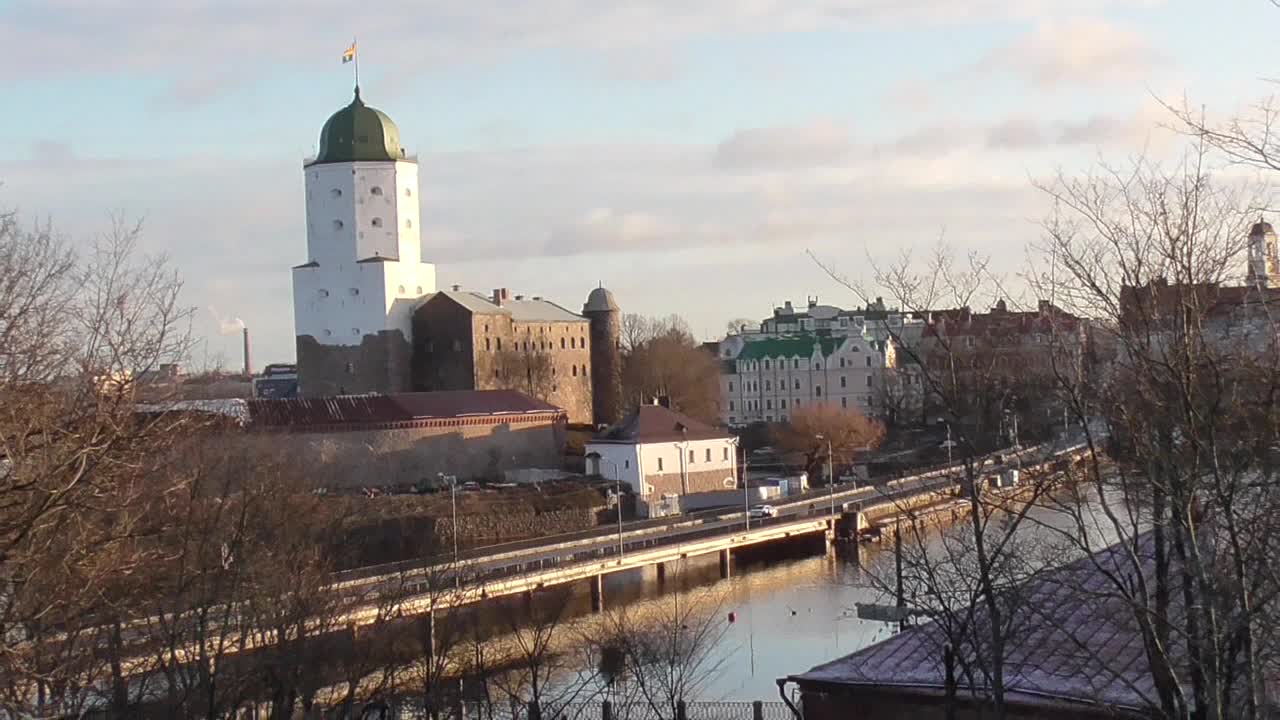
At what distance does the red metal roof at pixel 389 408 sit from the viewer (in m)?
43.0

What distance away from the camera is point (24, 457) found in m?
8.99

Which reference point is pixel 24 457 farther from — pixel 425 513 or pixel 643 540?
pixel 425 513

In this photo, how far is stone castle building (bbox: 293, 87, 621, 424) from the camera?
2137 inches

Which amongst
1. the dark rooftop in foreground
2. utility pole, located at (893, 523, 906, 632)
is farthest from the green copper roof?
the dark rooftop in foreground

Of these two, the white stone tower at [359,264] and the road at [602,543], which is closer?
the road at [602,543]

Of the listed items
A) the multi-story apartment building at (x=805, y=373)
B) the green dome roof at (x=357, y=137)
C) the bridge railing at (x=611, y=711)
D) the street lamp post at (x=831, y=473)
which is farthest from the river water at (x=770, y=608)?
the multi-story apartment building at (x=805, y=373)

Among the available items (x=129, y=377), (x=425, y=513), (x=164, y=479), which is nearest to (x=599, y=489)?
(x=425, y=513)

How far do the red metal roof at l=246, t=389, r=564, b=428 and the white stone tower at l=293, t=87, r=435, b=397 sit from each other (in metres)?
5.07

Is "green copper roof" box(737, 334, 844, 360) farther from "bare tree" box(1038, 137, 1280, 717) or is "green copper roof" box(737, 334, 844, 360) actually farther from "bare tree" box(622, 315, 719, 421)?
"bare tree" box(1038, 137, 1280, 717)

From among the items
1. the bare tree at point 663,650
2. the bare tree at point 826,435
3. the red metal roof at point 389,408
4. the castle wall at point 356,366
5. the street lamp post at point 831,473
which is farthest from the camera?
the bare tree at point 826,435

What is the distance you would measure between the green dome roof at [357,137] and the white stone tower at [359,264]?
0.04 m

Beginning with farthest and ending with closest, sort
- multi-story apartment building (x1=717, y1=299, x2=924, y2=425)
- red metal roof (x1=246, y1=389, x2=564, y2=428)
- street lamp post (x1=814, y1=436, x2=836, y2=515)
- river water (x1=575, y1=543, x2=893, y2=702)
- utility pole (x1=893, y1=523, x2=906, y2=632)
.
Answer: multi-story apartment building (x1=717, y1=299, x2=924, y2=425)
street lamp post (x1=814, y1=436, x2=836, y2=515)
red metal roof (x1=246, y1=389, x2=564, y2=428)
river water (x1=575, y1=543, x2=893, y2=702)
utility pole (x1=893, y1=523, x2=906, y2=632)

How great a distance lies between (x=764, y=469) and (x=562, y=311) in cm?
1041

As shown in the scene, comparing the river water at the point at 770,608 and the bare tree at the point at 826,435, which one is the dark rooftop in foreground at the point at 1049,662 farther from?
the bare tree at the point at 826,435
